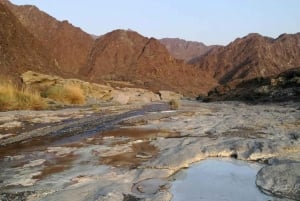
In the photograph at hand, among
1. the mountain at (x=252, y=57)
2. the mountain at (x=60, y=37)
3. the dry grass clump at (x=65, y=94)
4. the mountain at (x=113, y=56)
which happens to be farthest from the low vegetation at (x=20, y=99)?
the mountain at (x=252, y=57)

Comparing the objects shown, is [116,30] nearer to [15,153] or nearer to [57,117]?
[57,117]

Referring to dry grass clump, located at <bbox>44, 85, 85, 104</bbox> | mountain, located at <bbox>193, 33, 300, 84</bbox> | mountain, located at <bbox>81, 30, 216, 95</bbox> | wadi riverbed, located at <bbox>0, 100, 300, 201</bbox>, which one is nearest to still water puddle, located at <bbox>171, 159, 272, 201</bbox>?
wadi riverbed, located at <bbox>0, 100, 300, 201</bbox>

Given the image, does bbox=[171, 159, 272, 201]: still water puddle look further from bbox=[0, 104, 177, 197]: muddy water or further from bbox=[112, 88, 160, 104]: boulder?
bbox=[112, 88, 160, 104]: boulder

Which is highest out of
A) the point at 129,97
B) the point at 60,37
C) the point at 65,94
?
the point at 60,37

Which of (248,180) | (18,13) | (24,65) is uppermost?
(18,13)

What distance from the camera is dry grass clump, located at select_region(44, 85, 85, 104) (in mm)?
21484

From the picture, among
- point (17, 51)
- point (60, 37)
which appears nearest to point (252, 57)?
point (60, 37)

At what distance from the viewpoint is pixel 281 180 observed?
18.9 ft

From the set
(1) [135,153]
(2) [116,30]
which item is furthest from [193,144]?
(2) [116,30]

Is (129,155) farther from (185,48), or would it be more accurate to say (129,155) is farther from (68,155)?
(185,48)

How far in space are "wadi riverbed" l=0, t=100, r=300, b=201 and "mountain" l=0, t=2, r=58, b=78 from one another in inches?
469

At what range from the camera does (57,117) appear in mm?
14883

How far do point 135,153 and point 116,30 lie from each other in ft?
217

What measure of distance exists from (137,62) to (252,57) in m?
25.0
